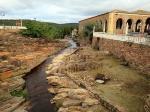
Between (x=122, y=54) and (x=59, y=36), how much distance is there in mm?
59285

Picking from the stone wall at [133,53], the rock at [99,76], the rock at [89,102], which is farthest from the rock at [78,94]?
the stone wall at [133,53]

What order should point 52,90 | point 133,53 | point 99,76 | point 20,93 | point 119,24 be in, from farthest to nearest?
1. point 119,24
2. point 133,53
3. point 99,76
4. point 52,90
5. point 20,93

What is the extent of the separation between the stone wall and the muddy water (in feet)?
35.4

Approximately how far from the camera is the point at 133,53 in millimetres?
28250

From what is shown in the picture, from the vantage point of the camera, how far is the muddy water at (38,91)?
58.5 ft

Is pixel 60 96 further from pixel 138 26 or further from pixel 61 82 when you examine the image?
pixel 138 26

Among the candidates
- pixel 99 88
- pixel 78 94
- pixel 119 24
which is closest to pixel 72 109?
pixel 78 94

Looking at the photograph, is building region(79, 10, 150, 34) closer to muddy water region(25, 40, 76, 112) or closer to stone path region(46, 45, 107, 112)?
muddy water region(25, 40, 76, 112)

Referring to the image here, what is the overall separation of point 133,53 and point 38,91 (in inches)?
Answer: 514

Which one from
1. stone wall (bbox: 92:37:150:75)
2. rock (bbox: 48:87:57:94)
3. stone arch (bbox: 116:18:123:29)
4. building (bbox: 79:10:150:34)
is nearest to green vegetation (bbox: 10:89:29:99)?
rock (bbox: 48:87:57:94)

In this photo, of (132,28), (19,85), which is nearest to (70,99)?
(19,85)

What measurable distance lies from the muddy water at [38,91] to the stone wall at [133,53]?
10.8 metres

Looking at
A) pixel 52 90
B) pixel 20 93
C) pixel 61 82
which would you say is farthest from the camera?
pixel 61 82

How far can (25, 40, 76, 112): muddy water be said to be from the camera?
17.8 meters
